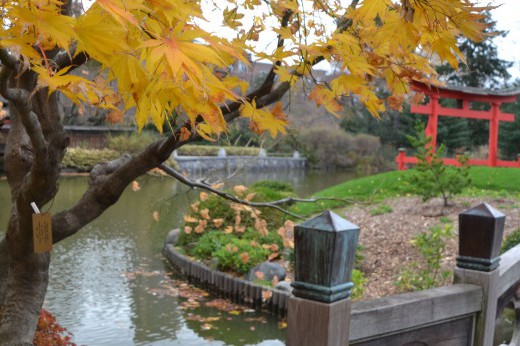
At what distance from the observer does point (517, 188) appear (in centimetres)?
1310

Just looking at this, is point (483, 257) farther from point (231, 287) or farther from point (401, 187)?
point (401, 187)

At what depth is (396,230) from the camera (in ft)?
32.0

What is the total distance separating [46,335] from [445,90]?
14624 millimetres

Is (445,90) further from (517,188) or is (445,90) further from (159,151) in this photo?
(159,151)

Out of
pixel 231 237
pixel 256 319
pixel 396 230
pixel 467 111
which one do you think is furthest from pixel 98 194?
pixel 467 111

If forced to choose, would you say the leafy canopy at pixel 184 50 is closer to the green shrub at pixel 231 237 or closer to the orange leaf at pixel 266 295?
the orange leaf at pixel 266 295

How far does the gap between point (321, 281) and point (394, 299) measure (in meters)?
0.43

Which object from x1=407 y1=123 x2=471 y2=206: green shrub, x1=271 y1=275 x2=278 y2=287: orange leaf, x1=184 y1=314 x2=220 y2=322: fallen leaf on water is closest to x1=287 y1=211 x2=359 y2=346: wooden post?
x1=184 y1=314 x2=220 y2=322: fallen leaf on water

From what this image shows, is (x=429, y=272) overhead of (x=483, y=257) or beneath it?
beneath

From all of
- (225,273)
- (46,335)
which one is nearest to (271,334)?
(225,273)

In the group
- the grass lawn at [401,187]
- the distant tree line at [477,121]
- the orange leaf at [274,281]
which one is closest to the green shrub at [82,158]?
the distant tree line at [477,121]

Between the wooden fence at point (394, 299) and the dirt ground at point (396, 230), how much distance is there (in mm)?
4800

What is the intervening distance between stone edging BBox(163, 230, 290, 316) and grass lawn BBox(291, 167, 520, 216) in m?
3.81

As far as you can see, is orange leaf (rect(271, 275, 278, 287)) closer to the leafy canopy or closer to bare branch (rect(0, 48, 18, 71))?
the leafy canopy
